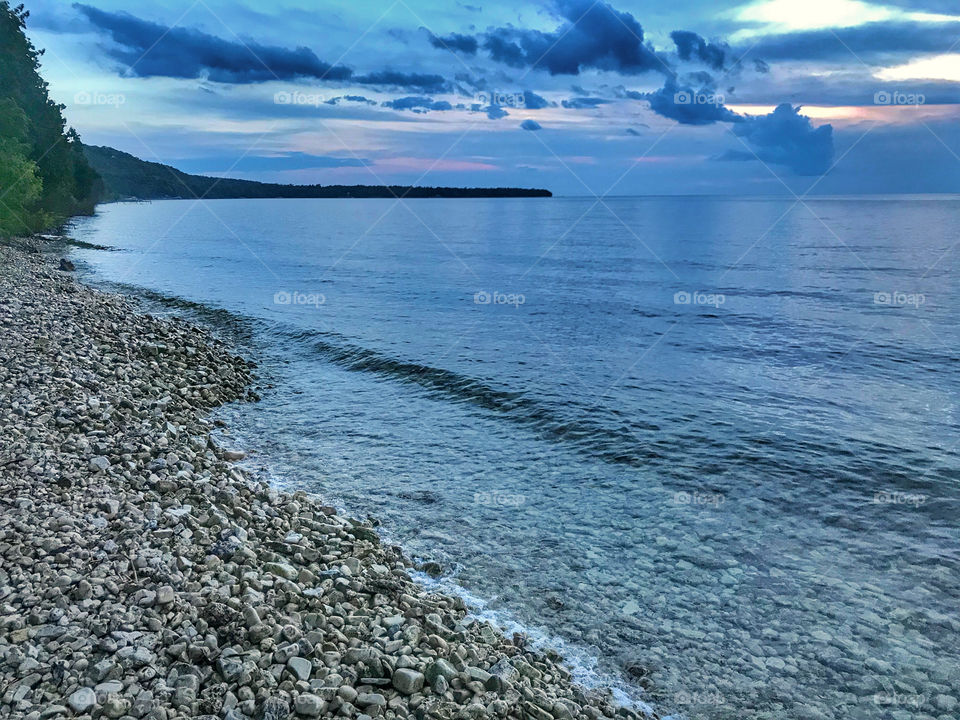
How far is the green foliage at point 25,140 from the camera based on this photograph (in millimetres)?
49469

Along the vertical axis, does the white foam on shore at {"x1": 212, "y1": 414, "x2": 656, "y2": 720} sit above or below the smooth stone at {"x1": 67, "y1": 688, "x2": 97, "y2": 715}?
below

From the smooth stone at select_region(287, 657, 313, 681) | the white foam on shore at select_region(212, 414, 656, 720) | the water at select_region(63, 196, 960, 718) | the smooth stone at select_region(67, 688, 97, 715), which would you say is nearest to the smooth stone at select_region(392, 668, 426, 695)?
the smooth stone at select_region(287, 657, 313, 681)

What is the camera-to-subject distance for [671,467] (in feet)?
50.6

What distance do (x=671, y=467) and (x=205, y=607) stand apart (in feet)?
35.6

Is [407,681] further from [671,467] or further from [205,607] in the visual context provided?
[671,467]

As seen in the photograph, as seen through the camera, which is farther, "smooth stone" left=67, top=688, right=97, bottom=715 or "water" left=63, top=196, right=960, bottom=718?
"water" left=63, top=196, right=960, bottom=718

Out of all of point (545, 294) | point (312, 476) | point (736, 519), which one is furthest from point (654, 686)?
point (545, 294)

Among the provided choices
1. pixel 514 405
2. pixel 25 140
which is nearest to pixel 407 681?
pixel 514 405

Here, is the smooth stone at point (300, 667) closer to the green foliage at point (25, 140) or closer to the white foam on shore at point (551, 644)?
the white foam on shore at point (551, 644)

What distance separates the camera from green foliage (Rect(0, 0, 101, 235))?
49469 mm

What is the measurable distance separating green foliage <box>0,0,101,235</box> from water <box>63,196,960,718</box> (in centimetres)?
1998

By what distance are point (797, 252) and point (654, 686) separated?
2775 inches

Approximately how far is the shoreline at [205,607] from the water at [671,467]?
4.60 ft

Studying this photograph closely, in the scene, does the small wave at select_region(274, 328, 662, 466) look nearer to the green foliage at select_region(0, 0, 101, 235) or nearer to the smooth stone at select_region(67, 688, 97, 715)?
the smooth stone at select_region(67, 688, 97, 715)
